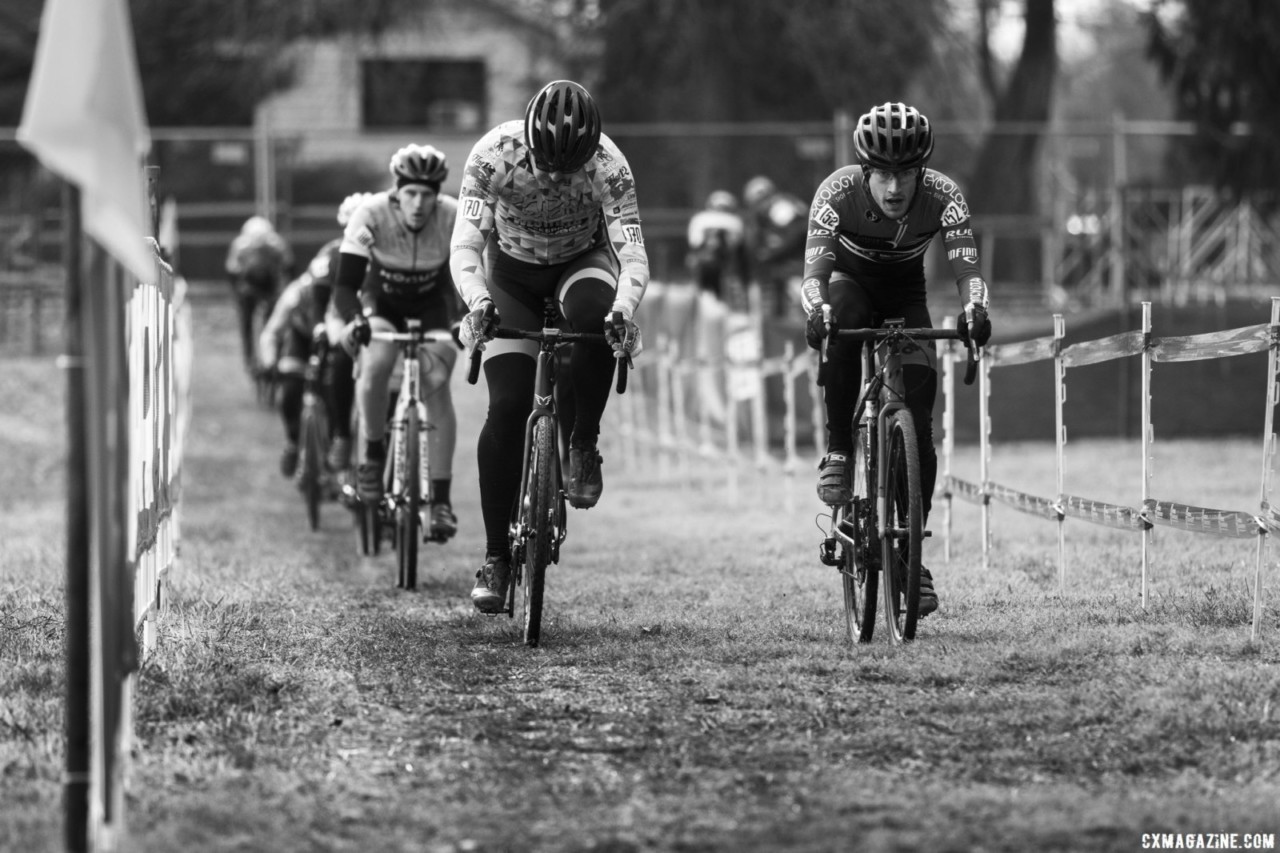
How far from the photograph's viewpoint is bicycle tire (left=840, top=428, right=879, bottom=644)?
696cm

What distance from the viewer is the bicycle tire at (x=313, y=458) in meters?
13.0

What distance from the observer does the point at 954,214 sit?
7387 mm

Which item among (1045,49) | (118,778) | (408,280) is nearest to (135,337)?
(118,778)

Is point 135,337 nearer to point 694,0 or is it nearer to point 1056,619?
point 1056,619

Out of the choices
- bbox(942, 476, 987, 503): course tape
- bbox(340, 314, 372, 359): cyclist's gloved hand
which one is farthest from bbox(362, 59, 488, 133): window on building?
bbox(942, 476, 987, 503): course tape

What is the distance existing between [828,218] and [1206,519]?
1775 millimetres

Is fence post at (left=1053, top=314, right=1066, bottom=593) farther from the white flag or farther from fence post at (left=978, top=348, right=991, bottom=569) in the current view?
the white flag

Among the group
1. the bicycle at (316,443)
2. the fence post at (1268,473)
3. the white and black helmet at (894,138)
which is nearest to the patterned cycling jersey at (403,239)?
the bicycle at (316,443)

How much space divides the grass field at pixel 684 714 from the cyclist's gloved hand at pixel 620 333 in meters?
1.07

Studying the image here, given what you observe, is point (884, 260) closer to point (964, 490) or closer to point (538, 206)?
point (538, 206)

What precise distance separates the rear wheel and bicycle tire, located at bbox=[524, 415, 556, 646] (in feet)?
7.31

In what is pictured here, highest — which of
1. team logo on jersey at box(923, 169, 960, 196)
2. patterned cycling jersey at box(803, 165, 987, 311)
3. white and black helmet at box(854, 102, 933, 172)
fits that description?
white and black helmet at box(854, 102, 933, 172)

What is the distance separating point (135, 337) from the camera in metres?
6.01

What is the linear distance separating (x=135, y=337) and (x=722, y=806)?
2439 millimetres
